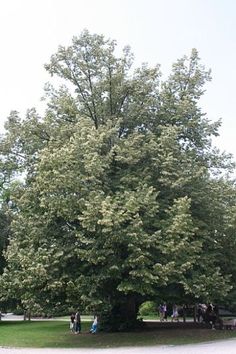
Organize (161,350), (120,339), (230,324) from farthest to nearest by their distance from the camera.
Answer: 1. (230,324)
2. (120,339)
3. (161,350)

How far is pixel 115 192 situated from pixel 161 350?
801 centimetres

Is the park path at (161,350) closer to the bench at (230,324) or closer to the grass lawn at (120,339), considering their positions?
the grass lawn at (120,339)

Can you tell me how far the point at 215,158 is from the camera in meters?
30.0

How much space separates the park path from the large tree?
2.34 metres

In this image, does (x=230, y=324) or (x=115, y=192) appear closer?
(x=115, y=192)

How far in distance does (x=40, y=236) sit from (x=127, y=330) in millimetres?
7149

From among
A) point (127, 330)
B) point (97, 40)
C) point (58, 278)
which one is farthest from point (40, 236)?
point (97, 40)

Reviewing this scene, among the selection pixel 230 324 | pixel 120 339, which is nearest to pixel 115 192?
pixel 120 339

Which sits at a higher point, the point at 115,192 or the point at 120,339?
the point at 115,192

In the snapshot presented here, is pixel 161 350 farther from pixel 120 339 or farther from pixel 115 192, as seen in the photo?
pixel 115 192

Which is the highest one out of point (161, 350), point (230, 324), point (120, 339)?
point (230, 324)

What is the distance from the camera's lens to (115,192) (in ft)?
84.6

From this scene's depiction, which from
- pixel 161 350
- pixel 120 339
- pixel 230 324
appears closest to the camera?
pixel 161 350

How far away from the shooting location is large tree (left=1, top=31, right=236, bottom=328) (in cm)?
2348
